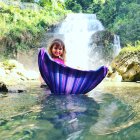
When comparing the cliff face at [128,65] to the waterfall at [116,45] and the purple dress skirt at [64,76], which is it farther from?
the purple dress skirt at [64,76]

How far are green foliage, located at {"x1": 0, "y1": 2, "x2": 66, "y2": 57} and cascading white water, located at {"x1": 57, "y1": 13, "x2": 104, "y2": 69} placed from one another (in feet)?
3.18

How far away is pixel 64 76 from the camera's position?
5.69m

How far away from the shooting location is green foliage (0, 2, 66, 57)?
65.5 ft

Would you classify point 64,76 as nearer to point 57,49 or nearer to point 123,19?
point 57,49

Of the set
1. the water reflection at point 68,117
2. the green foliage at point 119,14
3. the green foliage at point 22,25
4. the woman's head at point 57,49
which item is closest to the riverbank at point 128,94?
the water reflection at point 68,117

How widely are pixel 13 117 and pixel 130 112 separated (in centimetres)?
148

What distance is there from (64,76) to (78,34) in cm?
1625

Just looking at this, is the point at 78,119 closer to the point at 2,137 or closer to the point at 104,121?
the point at 104,121

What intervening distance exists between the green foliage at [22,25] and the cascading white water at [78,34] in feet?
3.18

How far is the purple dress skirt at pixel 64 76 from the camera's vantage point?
5.61m

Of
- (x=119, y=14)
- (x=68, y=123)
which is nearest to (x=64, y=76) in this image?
(x=68, y=123)

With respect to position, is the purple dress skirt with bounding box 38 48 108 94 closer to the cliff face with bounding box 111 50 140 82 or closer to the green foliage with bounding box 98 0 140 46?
the cliff face with bounding box 111 50 140 82

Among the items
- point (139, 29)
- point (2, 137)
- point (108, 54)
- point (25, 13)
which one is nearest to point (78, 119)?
point (2, 137)

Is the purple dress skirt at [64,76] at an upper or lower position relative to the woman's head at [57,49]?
lower
